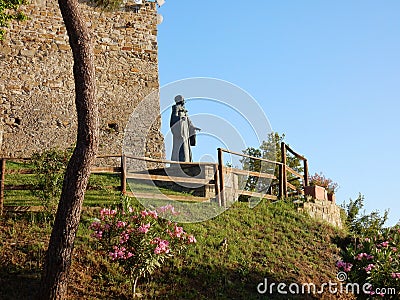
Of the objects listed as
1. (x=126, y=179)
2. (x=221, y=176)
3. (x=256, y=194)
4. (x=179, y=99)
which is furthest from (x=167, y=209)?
(x=179, y=99)

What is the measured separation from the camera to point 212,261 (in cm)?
1021

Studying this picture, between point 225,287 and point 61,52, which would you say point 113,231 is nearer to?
point 225,287

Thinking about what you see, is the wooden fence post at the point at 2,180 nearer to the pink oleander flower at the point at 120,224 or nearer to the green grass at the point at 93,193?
the green grass at the point at 93,193

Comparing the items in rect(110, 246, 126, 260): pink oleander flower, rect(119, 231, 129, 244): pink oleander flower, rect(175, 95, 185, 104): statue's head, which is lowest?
rect(110, 246, 126, 260): pink oleander flower

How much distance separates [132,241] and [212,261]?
1.95m

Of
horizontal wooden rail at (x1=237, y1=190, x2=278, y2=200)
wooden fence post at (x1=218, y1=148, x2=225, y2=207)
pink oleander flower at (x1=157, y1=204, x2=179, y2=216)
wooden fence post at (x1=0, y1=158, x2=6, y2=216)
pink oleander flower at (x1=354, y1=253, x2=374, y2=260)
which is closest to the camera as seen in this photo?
pink oleander flower at (x1=354, y1=253, x2=374, y2=260)

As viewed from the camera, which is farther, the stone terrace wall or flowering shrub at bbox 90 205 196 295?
the stone terrace wall

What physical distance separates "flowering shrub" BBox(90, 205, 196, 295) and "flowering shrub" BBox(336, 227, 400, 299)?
9.37ft

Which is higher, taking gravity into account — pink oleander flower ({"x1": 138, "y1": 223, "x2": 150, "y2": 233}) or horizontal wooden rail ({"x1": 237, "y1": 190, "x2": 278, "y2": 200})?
horizontal wooden rail ({"x1": 237, "y1": 190, "x2": 278, "y2": 200})

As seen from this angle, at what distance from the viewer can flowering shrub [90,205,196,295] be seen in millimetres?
8742

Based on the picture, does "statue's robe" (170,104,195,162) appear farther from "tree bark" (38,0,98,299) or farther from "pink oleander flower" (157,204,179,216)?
"tree bark" (38,0,98,299)

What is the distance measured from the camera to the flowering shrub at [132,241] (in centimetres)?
874

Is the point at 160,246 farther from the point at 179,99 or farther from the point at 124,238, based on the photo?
the point at 179,99

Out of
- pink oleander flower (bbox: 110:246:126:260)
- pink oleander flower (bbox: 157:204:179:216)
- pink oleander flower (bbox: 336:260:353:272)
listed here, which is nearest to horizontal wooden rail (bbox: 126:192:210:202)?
pink oleander flower (bbox: 157:204:179:216)
